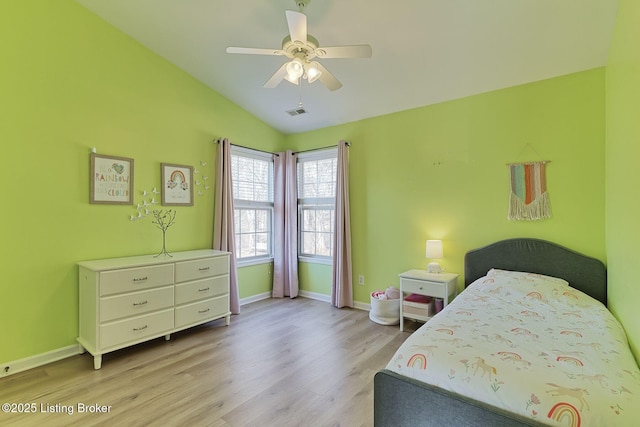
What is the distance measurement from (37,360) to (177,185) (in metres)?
1.95

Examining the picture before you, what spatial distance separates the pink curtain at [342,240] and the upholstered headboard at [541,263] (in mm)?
1478

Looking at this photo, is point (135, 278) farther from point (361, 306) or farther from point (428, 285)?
point (428, 285)

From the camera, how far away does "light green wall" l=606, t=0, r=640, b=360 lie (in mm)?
1677

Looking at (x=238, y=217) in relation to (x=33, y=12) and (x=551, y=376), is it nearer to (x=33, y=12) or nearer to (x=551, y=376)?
(x=33, y=12)

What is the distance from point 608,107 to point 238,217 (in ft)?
13.2

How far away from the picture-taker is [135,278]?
8.94ft

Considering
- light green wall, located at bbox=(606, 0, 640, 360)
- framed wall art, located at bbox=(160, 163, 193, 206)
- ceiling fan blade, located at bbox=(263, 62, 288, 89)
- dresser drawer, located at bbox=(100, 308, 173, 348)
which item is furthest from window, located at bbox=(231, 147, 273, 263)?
light green wall, located at bbox=(606, 0, 640, 360)

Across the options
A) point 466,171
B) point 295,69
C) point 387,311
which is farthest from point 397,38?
point 387,311

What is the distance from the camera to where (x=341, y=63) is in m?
3.07

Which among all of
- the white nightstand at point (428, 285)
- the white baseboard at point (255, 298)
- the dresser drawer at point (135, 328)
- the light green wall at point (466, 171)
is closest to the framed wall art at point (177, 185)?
the dresser drawer at point (135, 328)

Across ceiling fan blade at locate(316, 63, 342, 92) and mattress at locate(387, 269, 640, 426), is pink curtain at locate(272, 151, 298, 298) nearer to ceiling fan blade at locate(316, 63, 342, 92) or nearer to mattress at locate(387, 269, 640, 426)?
ceiling fan blade at locate(316, 63, 342, 92)

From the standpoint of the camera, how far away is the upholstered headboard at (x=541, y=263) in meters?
2.63

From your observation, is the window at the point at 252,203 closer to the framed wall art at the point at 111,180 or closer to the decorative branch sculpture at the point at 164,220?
the decorative branch sculpture at the point at 164,220

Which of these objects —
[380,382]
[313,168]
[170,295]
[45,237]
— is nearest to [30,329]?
[45,237]
